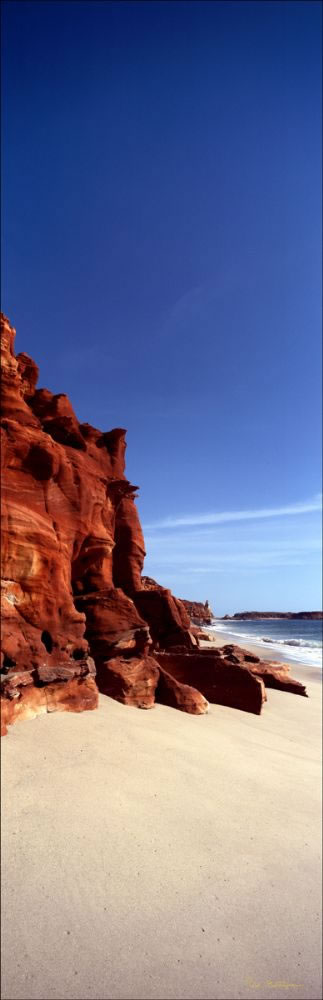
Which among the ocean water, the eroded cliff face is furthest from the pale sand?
the ocean water

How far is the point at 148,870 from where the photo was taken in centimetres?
581

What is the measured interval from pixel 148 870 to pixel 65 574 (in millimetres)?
6495

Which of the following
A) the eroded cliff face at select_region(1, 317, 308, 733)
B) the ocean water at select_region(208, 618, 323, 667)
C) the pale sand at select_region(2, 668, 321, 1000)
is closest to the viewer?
the pale sand at select_region(2, 668, 321, 1000)

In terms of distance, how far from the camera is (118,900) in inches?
208

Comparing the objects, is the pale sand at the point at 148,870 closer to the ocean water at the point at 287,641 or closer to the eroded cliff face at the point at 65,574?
the eroded cliff face at the point at 65,574

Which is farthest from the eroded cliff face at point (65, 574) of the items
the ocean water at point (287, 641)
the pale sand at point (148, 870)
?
the ocean water at point (287, 641)

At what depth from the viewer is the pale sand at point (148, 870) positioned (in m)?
4.57

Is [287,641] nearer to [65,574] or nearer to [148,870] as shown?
[65,574]

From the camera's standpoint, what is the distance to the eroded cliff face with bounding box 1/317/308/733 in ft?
30.2

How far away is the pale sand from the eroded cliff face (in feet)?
3.72

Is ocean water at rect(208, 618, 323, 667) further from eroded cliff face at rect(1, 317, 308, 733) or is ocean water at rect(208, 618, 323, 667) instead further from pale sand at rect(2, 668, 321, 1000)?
pale sand at rect(2, 668, 321, 1000)

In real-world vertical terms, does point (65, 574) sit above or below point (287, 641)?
above

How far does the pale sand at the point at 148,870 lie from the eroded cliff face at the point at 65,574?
1.13 metres

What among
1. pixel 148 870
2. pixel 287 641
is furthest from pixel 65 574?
pixel 287 641
